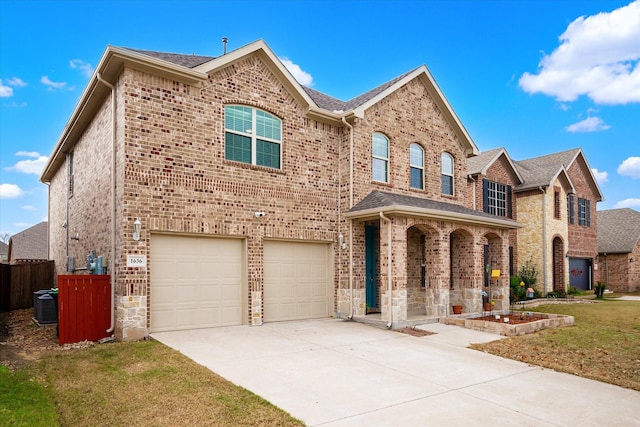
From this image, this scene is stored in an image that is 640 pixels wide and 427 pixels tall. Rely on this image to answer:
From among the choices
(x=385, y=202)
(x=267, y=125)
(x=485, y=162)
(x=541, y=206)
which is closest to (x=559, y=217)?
(x=541, y=206)

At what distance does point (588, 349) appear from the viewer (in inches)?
397

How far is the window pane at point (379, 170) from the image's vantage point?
14727 millimetres

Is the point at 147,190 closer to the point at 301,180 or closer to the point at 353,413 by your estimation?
the point at 301,180

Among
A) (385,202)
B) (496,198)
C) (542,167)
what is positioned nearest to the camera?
(385,202)

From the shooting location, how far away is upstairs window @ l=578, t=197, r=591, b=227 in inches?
1121

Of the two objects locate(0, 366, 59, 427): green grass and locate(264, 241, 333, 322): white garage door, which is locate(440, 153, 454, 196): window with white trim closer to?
locate(264, 241, 333, 322): white garage door

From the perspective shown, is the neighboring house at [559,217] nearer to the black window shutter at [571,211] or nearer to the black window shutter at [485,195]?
the black window shutter at [571,211]

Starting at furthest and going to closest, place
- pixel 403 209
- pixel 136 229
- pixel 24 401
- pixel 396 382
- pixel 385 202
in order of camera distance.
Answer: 1. pixel 385 202
2. pixel 403 209
3. pixel 136 229
4. pixel 396 382
5. pixel 24 401

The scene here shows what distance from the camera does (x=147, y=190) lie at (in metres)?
10.3

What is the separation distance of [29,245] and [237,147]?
3476cm

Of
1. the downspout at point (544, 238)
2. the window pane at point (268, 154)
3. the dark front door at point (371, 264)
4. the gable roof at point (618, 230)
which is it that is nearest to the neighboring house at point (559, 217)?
the downspout at point (544, 238)

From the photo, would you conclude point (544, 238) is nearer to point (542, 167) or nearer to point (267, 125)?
point (542, 167)

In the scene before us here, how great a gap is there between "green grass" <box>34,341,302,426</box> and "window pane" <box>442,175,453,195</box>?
1196cm

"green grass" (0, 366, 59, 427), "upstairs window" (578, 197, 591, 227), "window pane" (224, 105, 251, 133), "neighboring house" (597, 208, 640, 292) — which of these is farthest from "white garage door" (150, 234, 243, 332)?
"neighboring house" (597, 208, 640, 292)
